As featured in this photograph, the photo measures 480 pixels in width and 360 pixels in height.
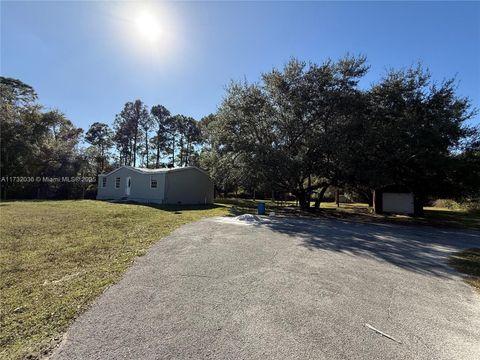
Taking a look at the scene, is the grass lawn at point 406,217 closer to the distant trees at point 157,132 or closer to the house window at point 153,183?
the house window at point 153,183

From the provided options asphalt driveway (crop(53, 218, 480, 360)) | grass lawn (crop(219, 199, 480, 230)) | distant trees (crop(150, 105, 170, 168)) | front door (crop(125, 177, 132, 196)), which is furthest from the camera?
distant trees (crop(150, 105, 170, 168))

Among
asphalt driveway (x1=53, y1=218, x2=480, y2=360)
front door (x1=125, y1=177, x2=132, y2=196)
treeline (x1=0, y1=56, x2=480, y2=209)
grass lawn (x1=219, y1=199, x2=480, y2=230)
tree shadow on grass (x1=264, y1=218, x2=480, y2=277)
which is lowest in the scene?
asphalt driveway (x1=53, y1=218, x2=480, y2=360)

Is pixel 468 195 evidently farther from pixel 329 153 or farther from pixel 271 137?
pixel 271 137

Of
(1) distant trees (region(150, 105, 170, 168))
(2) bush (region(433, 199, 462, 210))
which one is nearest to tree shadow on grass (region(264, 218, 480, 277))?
(2) bush (region(433, 199, 462, 210))

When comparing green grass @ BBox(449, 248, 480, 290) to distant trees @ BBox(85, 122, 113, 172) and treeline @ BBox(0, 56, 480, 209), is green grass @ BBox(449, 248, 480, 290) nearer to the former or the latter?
treeline @ BBox(0, 56, 480, 209)

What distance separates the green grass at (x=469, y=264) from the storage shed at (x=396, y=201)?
32.2 ft

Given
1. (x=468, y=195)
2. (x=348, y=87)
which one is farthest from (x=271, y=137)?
(x=468, y=195)

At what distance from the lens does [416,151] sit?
14344mm

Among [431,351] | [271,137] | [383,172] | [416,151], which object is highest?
[271,137]

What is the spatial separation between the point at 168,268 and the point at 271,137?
13600 mm

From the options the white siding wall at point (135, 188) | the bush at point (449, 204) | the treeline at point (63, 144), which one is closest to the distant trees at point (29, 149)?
the treeline at point (63, 144)

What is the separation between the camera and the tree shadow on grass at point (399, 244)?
6.52 meters

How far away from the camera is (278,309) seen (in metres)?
3.77

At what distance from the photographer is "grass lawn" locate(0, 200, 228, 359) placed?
3234 mm
